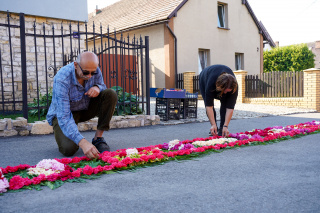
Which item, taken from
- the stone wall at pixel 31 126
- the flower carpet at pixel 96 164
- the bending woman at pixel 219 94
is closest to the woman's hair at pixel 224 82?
the bending woman at pixel 219 94

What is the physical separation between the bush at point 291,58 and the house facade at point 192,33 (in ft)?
17.5

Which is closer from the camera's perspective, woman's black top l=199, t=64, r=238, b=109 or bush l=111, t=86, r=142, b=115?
woman's black top l=199, t=64, r=238, b=109

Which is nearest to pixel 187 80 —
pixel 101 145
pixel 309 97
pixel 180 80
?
pixel 180 80

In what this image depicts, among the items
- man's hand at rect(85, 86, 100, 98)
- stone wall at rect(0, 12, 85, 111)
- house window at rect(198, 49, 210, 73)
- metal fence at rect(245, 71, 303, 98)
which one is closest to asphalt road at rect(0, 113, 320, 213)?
man's hand at rect(85, 86, 100, 98)

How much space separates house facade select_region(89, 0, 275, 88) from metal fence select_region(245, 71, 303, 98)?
345 cm

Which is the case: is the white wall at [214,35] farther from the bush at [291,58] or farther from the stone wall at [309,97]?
the bush at [291,58]

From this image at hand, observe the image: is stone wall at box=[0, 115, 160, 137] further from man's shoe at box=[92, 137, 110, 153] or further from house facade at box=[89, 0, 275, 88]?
house facade at box=[89, 0, 275, 88]

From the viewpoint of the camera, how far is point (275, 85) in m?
14.4

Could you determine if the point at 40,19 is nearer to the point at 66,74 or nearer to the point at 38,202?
the point at 66,74

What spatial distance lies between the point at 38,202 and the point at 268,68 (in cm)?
2642

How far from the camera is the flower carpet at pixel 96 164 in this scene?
8.50ft

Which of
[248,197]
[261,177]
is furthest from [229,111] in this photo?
[248,197]

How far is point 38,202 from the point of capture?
7.15 ft

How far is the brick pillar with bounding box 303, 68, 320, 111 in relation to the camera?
39.7 ft
